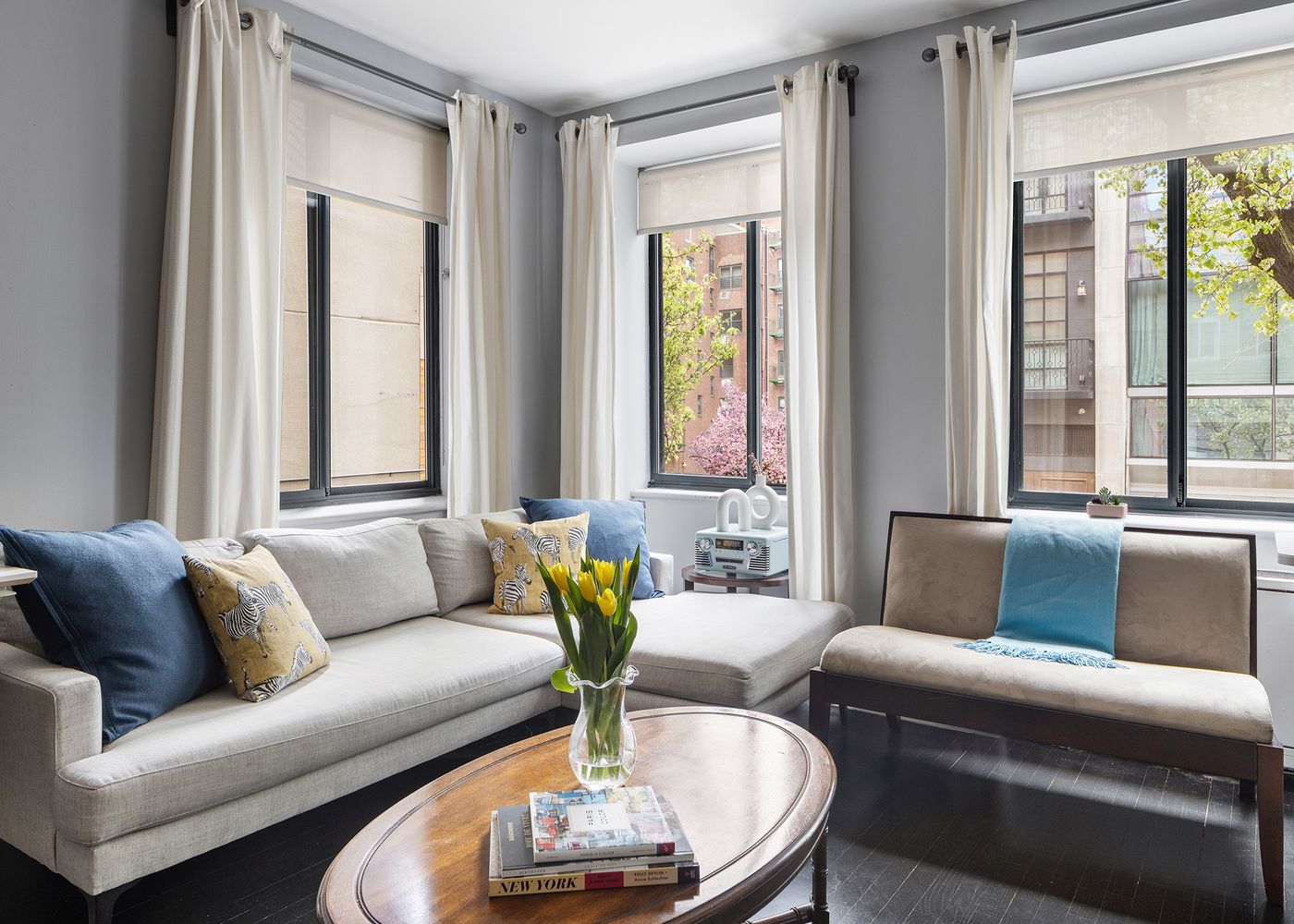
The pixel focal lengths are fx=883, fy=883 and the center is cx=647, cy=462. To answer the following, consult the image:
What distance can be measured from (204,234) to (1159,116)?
3.40m

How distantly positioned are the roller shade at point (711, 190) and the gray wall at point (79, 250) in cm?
229

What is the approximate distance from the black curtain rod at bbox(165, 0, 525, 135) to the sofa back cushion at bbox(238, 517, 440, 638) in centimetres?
176

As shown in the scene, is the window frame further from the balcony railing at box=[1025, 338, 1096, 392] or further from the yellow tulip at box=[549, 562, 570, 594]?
the yellow tulip at box=[549, 562, 570, 594]

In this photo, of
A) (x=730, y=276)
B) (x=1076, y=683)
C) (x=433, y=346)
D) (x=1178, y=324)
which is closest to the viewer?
(x=1076, y=683)

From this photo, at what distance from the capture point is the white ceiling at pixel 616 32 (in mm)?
3342

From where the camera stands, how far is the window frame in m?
4.43

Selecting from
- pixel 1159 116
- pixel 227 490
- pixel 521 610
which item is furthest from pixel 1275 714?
pixel 227 490

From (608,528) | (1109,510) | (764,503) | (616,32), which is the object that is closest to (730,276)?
(764,503)

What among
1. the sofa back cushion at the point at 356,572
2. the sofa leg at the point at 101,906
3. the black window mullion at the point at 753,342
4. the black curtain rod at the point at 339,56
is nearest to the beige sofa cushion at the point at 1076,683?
the sofa back cushion at the point at 356,572

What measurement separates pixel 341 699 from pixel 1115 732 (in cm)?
207

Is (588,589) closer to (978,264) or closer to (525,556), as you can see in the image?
(525,556)

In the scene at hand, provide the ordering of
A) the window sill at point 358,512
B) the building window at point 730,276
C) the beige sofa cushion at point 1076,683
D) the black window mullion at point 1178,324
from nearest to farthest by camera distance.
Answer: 1. the beige sofa cushion at point 1076,683
2. the black window mullion at point 1178,324
3. the window sill at point 358,512
4. the building window at point 730,276

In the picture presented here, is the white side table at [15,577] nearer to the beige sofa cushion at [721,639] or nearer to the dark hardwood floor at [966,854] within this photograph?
the dark hardwood floor at [966,854]

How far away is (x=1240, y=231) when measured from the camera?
10.6 ft
